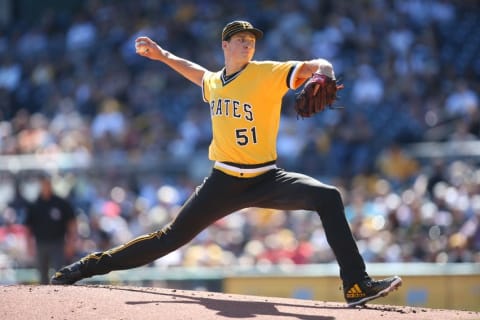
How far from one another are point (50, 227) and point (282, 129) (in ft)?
13.2

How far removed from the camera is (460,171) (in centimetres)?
1247

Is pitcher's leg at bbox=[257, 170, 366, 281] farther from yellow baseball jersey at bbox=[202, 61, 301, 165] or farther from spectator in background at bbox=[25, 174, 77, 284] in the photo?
spectator in background at bbox=[25, 174, 77, 284]

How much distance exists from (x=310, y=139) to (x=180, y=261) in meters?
2.86

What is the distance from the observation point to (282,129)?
14.1m

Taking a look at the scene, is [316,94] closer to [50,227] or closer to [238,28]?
[238,28]

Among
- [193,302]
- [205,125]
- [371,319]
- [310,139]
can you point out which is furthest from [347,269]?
[205,125]

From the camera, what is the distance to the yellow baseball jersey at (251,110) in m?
6.46

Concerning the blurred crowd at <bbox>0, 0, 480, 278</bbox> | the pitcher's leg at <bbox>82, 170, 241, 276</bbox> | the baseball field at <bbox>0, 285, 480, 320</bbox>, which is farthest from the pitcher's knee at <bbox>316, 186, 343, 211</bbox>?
the blurred crowd at <bbox>0, 0, 480, 278</bbox>

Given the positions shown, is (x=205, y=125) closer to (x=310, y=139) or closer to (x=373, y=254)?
(x=310, y=139)

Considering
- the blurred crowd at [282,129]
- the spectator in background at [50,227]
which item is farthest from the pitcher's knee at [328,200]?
the spectator in background at [50,227]

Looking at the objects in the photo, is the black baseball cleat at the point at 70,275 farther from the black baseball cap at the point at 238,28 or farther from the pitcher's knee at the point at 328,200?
the black baseball cap at the point at 238,28

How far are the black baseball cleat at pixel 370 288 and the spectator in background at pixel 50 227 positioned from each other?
5.99m

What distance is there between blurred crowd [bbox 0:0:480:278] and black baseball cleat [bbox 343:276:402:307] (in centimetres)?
522

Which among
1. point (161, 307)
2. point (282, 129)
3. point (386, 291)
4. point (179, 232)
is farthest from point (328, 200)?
point (282, 129)
